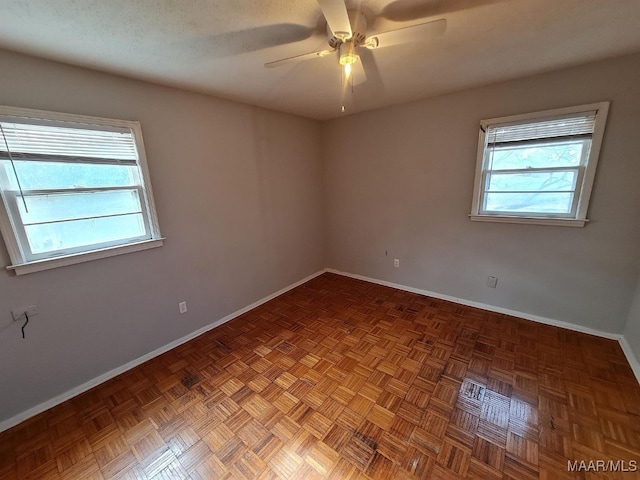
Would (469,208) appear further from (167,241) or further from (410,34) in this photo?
(167,241)

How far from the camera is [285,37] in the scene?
1466mm

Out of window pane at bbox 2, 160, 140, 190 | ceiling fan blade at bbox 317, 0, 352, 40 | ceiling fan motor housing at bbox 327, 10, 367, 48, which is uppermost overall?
ceiling fan motor housing at bbox 327, 10, 367, 48

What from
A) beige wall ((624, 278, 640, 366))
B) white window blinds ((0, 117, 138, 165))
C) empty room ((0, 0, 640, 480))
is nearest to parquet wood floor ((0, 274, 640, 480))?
empty room ((0, 0, 640, 480))

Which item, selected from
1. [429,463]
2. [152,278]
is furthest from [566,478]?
[152,278]

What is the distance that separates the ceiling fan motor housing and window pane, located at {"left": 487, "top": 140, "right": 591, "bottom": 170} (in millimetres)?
1859

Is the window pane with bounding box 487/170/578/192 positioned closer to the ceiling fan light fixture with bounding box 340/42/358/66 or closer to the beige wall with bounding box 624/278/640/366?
the beige wall with bounding box 624/278/640/366

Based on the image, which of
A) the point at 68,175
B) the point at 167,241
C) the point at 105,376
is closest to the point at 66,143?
the point at 68,175

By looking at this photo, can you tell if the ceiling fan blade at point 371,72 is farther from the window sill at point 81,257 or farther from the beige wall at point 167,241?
the window sill at point 81,257

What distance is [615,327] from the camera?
2207 mm

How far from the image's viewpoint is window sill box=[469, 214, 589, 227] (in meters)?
2.19

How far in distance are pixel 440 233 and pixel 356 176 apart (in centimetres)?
133

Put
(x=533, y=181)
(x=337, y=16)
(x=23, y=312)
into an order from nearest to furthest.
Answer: (x=337, y=16) < (x=23, y=312) < (x=533, y=181)

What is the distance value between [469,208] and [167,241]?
9.98 ft

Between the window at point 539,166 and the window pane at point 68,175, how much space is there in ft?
10.6
